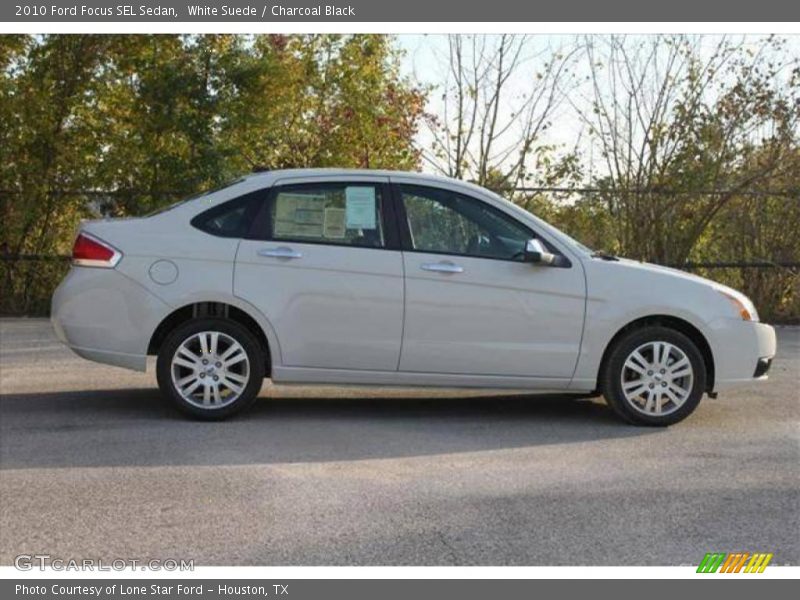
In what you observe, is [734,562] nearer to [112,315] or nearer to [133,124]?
[112,315]

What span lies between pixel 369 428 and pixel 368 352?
51 centimetres

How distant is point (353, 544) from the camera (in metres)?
4.67

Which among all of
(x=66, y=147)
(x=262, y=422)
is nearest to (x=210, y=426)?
(x=262, y=422)

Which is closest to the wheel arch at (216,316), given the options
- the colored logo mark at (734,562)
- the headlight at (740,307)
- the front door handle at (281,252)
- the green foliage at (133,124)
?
the front door handle at (281,252)

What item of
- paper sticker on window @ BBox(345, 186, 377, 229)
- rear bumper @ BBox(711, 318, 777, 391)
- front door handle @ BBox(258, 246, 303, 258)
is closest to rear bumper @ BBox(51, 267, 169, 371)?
front door handle @ BBox(258, 246, 303, 258)

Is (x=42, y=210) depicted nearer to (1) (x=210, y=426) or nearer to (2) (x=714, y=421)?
(1) (x=210, y=426)

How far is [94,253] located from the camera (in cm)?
715

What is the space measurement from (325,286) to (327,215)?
0.51m

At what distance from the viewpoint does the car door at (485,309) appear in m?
7.14

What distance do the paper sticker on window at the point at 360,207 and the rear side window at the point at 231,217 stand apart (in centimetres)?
61

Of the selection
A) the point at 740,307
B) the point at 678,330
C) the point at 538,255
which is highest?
the point at 538,255

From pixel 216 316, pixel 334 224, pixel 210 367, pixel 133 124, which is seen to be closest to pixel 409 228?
pixel 334 224

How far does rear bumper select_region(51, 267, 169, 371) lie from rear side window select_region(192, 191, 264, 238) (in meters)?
0.61

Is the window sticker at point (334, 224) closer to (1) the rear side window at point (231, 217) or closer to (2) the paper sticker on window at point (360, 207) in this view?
(2) the paper sticker on window at point (360, 207)
